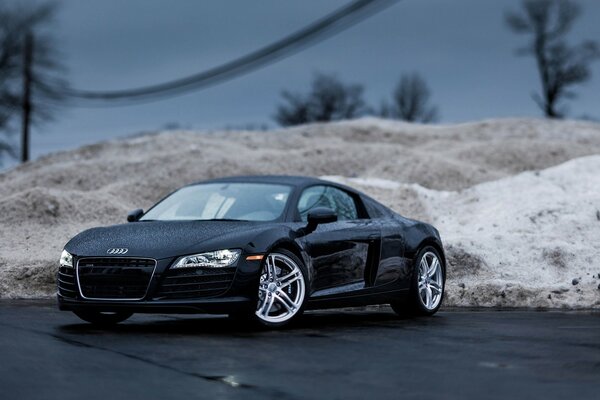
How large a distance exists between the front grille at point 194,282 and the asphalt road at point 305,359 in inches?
13.5

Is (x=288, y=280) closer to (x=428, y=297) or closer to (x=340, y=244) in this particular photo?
(x=340, y=244)

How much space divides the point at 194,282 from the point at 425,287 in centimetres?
324

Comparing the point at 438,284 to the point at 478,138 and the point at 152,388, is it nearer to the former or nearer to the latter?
the point at 152,388

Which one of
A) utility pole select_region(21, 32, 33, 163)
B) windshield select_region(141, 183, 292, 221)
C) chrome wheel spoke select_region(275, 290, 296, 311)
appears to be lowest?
chrome wheel spoke select_region(275, 290, 296, 311)

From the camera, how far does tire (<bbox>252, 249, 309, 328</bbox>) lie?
9852 millimetres

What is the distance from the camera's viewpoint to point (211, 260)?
377 inches

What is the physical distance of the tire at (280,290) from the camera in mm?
9852

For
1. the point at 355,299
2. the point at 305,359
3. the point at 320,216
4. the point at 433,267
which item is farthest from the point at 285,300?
the point at 433,267

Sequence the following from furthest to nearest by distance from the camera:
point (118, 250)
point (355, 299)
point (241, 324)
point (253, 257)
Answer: point (355, 299), point (241, 324), point (118, 250), point (253, 257)

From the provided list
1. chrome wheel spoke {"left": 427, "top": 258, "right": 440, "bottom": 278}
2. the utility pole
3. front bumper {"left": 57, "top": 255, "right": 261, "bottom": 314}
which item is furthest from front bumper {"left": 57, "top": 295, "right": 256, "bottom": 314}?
the utility pole

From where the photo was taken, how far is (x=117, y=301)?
9703 millimetres

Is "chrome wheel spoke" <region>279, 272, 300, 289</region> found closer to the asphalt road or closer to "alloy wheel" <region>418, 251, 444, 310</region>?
the asphalt road

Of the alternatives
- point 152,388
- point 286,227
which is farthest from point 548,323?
point 152,388

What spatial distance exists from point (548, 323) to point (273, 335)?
9.58 feet
